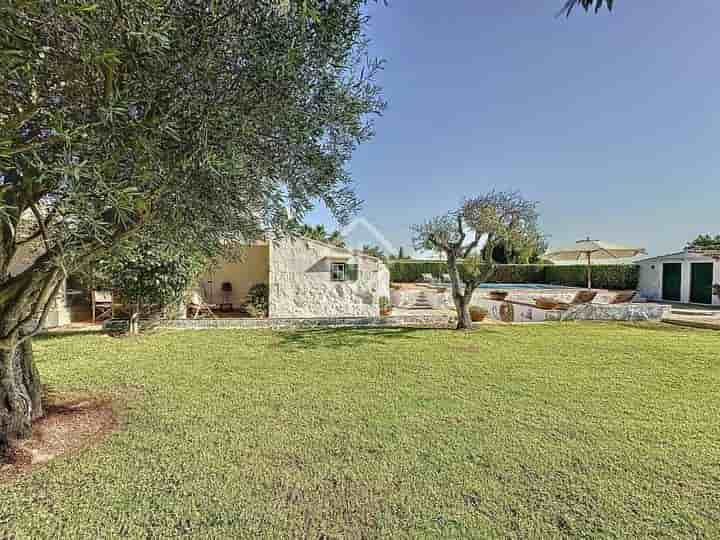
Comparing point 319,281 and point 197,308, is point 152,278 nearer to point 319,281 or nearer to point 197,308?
point 197,308

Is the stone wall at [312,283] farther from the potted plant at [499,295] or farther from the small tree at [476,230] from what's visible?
the potted plant at [499,295]

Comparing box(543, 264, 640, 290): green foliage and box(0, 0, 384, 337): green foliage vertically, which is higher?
box(0, 0, 384, 337): green foliage

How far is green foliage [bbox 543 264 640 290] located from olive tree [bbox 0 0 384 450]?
111 ft

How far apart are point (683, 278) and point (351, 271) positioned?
2389cm

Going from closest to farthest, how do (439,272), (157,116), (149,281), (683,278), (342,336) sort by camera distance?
(157,116) → (149,281) → (342,336) → (683,278) → (439,272)

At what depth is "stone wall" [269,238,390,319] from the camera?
15.4m

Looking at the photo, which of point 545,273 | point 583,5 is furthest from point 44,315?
point 545,273

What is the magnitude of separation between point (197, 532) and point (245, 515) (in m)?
0.43

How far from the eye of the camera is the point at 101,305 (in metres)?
14.8

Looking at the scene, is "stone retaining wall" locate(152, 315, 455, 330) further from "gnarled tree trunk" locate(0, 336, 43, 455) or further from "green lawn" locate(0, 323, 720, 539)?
"gnarled tree trunk" locate(0, 336, 43, 455)

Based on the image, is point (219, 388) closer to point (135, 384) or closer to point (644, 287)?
point (135, 384)

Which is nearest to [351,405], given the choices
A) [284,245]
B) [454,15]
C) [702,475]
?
[702,475]

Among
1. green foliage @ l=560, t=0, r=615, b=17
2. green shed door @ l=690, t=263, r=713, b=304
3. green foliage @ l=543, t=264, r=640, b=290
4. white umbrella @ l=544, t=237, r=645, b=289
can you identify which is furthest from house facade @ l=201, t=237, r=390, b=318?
green foliage @ l=543, t=264, r=640, b=290

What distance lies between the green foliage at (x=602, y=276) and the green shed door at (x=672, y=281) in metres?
3.91
